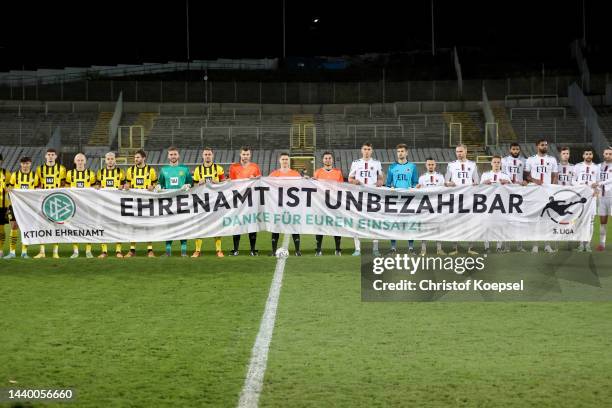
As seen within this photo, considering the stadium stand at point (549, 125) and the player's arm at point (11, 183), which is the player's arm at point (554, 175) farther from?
the stadium stand at point (549, 125)

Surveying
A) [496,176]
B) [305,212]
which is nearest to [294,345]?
[305,212]

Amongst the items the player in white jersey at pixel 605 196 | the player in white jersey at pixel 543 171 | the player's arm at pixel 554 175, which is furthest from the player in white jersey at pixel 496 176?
the player in white jersey at pixel 605 196

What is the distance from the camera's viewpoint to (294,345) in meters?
7.96

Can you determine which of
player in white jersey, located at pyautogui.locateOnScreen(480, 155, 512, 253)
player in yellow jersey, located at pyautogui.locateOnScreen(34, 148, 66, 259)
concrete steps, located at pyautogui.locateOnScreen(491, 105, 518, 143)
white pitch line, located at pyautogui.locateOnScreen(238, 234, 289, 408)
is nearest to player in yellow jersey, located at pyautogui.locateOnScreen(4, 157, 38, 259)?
player in yellow jersey, located at pyautogui.locateOnScreen(34, 148, 66, 259)

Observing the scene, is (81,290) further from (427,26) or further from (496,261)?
(427,26)

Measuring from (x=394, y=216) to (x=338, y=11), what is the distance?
4610 cm

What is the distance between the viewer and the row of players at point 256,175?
14.4 m

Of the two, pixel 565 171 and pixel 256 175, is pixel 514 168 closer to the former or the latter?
pixel 565 171

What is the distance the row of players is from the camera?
47.4ft

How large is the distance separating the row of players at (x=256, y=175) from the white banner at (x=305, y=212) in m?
0.34

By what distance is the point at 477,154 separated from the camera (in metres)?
38.8

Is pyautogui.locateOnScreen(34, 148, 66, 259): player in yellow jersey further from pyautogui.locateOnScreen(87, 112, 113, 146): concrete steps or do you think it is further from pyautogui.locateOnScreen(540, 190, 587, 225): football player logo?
pyautogui.locateOnScreen(87, 112, 113, 146): concrete steps

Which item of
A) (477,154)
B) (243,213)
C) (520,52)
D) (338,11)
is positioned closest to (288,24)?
(338,11)

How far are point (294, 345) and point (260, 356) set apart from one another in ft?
1.70
